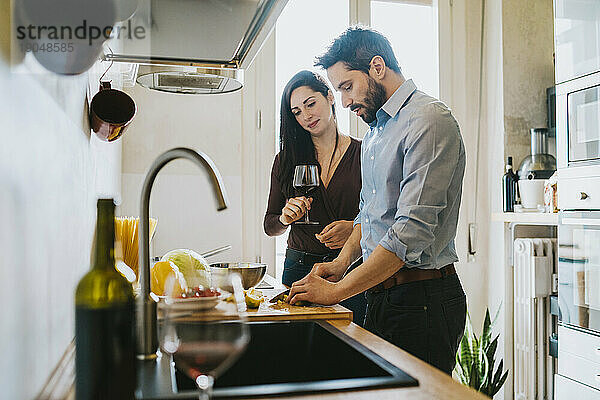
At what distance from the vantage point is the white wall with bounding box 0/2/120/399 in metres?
0.69

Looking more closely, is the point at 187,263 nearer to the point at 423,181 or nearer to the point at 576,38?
the point at 423,181

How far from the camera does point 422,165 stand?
1673mm

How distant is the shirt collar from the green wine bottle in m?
1.25

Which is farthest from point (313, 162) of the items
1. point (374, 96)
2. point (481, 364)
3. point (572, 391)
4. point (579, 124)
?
point (572, 391)

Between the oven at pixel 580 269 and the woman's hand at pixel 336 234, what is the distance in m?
0.93

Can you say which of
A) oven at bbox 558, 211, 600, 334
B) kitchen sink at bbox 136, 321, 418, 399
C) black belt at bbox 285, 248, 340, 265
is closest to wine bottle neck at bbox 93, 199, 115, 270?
kitchen sink at bbox 136, 321, 418, 399

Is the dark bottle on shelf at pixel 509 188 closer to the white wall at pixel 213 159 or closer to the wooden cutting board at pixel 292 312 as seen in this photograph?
the white wall at pixel 213 159

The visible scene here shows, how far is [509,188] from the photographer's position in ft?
10.1

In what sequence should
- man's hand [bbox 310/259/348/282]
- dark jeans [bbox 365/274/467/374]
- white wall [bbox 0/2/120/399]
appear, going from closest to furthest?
white wall [bbox 0/2/120/399]
dark jeans [bbox 365/274/467/374]
man's hand [bbox 310/259/348/282]

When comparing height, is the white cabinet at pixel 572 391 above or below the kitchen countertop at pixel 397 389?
below

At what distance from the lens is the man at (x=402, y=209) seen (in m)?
1.64

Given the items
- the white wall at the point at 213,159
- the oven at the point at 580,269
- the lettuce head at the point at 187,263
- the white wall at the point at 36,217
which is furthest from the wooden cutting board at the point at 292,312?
the white wall at the point at 213,159

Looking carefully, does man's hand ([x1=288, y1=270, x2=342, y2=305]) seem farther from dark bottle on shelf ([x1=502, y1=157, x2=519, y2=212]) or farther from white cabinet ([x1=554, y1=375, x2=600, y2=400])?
dark bottle on shelf ([x1=502, y1=157, x2=519, y2=212])

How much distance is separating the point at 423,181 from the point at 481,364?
1592 millimetres
